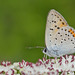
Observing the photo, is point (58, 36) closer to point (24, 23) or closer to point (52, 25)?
point (52, 25)

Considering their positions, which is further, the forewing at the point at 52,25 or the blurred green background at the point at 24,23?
the blurred green background at the point at 24,23

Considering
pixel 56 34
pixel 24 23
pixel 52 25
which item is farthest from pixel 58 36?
pixel 24 23

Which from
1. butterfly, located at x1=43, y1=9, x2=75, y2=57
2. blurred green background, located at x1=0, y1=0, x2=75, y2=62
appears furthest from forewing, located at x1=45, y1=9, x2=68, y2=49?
blurred green background, located at x1=0, y1=0, x2=75, y2=62

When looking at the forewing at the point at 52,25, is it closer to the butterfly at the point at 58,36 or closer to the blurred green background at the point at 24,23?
the butterfly at the point at 58,36

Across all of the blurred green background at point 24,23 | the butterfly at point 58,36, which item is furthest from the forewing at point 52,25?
the blurred green background at point 24,23

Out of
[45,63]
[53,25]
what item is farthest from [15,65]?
[53,25]

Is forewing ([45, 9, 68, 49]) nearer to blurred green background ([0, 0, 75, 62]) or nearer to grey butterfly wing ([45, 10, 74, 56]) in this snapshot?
grey butterfly wing ([45, 10, 74, 56])

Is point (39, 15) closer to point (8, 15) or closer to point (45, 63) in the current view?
point (8, 15)
